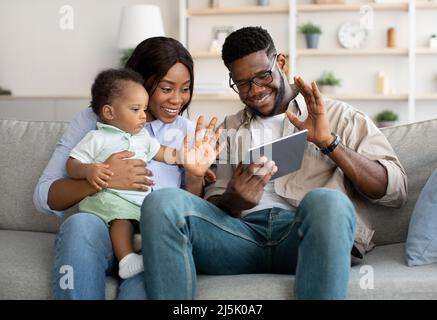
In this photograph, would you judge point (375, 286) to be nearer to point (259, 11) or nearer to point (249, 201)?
point (249, 201)

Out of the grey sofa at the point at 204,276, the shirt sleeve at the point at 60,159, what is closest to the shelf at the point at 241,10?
the grey sofa at the point at 204,276

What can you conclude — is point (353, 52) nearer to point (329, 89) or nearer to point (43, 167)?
point (329, 89)

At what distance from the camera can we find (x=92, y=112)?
6.88 ft

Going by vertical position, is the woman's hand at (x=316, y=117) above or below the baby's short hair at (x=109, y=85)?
below

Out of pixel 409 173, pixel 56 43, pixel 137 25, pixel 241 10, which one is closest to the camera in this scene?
pixel 409 173

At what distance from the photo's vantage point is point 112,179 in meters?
1.89

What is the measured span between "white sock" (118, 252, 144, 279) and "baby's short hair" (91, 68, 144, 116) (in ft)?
1.63

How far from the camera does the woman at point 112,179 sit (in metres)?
1.67

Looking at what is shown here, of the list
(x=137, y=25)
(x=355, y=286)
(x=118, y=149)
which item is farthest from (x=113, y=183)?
(x=137, y=25)

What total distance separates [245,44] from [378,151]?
1.78ft

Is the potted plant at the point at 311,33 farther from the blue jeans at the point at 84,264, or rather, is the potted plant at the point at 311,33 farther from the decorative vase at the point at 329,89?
the blue jeans at the point at 84,264

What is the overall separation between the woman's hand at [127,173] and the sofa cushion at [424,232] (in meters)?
0.74

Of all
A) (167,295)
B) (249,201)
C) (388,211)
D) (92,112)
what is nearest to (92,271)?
(167,295)

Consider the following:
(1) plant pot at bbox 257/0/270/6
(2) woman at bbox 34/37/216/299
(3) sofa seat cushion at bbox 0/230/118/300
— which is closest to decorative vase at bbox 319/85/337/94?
(1) plant pot at bbox 257/0/270/6
